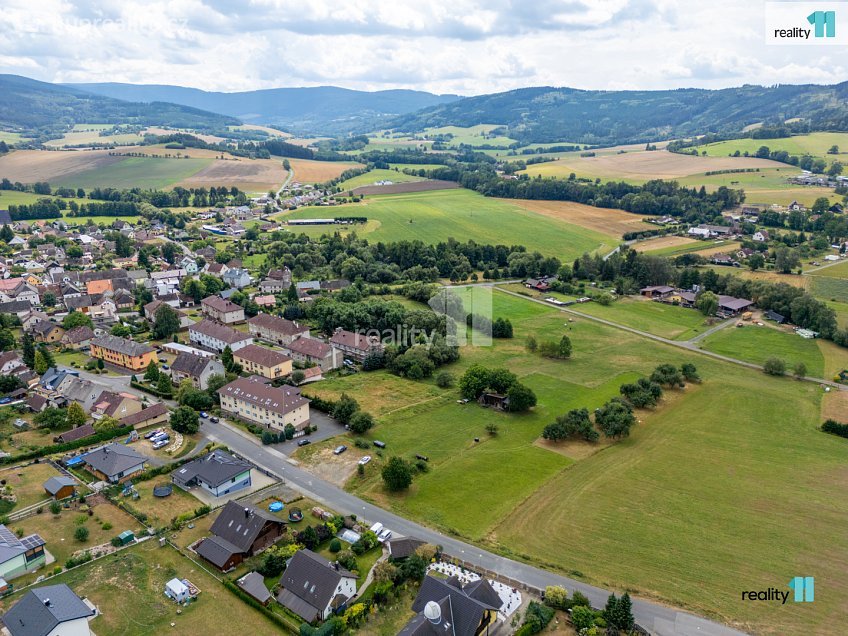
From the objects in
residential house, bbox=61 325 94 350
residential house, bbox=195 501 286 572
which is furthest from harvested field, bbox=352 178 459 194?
residential house, bbox=195 501 286 572

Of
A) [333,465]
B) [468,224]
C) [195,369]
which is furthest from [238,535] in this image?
[468,224]

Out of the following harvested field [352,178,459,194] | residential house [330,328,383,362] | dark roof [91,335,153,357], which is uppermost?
harvested field [352,178,459,194]

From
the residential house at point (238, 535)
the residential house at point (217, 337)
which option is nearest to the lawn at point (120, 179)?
the residential house at point (217, 337)

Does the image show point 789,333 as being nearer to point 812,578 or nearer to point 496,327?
point 496,327

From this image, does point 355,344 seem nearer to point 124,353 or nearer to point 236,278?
point 124,353

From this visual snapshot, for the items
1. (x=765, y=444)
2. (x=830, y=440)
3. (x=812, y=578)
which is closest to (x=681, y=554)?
(x=812, y=578)

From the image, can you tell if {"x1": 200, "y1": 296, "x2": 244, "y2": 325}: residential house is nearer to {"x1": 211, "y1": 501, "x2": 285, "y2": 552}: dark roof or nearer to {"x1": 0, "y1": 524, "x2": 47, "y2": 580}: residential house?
{"x1": 211, "y1": 501, "x2": 285, "y2": 552}: dark roof

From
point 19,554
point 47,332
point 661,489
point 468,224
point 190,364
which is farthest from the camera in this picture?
point 468,224
